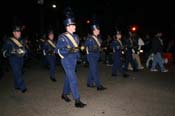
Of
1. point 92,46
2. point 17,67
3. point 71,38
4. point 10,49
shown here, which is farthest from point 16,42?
point 71,38

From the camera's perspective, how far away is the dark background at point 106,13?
128ft

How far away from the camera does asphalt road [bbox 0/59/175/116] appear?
8375 mm

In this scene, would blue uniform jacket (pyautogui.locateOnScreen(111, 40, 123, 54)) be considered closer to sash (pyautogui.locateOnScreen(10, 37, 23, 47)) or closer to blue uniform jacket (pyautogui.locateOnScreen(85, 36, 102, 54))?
blue uniform jacket (pyautogui.locateOnScreen(85, 36, 102, 54))

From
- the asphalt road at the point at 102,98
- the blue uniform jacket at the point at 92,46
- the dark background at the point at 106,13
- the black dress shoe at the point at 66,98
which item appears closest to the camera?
the asphalt road at the point at 102,98

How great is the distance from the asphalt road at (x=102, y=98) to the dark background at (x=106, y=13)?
23.8m

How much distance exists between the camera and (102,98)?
9828 mm

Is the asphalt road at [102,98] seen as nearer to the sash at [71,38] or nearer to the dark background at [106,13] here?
the sash at [71,38]

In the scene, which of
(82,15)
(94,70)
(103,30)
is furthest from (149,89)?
(82,15)

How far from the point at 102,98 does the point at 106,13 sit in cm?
3957

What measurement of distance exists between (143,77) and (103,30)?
3576 cm

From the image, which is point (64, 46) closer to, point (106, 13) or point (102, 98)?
point (102, 98)

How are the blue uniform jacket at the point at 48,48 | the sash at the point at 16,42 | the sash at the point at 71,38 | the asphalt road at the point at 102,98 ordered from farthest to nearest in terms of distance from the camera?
1. the blue uniform jacket at the point at 48,48
2. the sash at the point at 16,42
3. the sash at the point at 71,38
4. the asphalt road at the point at 102,98

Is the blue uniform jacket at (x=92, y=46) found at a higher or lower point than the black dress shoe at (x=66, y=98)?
higher

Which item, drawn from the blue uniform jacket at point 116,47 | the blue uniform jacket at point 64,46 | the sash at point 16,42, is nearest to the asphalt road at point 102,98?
the blue uniform jacket at point 116,47
